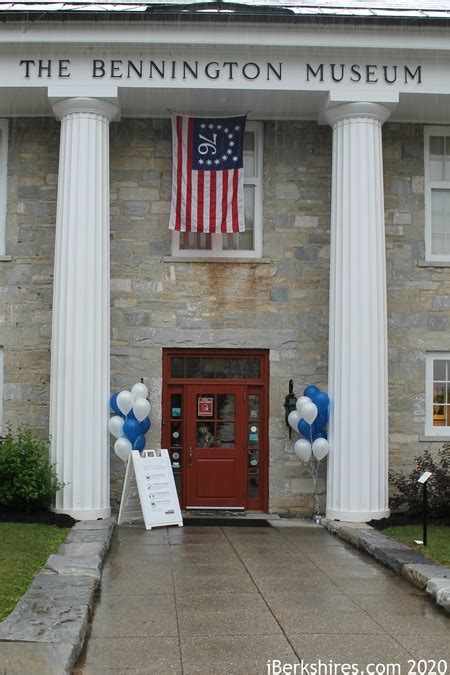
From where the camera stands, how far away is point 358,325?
43.9 ft

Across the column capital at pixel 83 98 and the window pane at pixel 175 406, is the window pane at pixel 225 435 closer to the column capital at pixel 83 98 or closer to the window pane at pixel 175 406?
the window pane at pixel 175 406

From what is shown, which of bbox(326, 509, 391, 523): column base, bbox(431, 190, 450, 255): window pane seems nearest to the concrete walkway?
bbox(326, 509, 391, 523): column base

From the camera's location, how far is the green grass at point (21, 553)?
7725 mm

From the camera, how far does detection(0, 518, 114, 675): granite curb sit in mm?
5781

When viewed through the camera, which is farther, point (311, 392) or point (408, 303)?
point (408, 303)

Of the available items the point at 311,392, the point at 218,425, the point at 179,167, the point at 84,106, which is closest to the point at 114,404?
the point at 218,425

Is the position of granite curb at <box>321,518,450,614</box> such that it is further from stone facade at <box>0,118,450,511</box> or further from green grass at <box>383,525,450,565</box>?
stone facade at <box>0,118,450,511</box>

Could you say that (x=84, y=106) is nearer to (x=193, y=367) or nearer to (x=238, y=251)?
(x=238, y=251)

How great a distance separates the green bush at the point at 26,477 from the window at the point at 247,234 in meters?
4.05

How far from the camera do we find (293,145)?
15.1 metres

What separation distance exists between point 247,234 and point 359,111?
2.76m

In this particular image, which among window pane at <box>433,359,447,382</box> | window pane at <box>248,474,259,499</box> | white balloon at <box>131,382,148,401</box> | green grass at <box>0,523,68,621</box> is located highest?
window pane at <box>433,359,447,382</box>

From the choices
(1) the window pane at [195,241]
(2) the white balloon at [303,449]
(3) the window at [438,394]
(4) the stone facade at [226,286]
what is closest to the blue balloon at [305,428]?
(2) the white balloon at [303,449]

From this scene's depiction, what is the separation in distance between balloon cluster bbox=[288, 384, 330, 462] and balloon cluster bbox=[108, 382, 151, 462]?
231 centimetres
